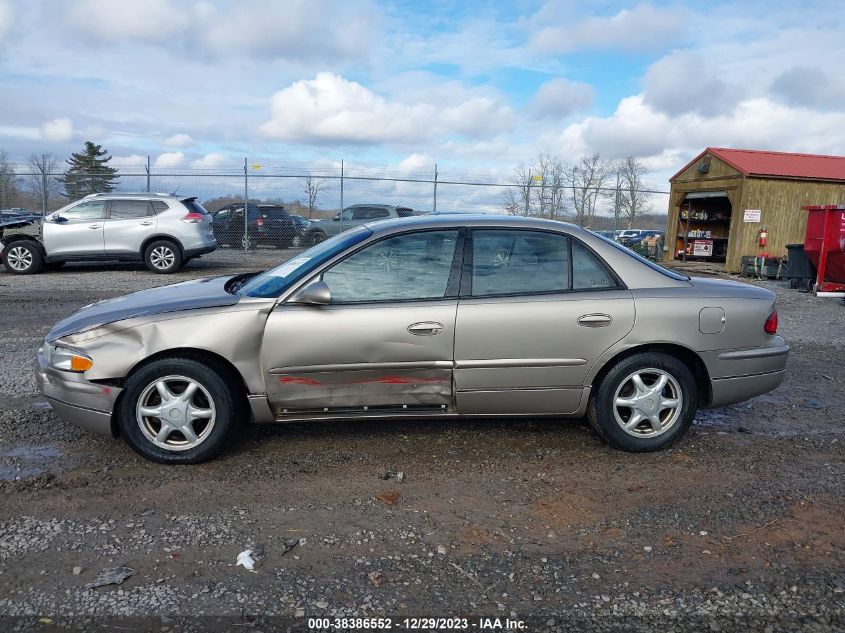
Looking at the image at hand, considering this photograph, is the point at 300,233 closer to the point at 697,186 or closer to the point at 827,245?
the point at 697,186

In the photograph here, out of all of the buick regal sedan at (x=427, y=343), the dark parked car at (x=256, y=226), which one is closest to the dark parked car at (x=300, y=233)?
the dark parked car at (x=256, y=226)

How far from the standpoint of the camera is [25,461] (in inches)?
160

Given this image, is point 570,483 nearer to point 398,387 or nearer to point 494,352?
point 494,352

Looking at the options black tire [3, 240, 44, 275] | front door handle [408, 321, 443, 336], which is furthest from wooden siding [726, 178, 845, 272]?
black tire [3, 240, 44, 275]

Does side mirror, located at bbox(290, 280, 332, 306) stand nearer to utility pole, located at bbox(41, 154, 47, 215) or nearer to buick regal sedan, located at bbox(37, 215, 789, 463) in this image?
buick regal sedan, located at bbox(37, 215, 789, 463)

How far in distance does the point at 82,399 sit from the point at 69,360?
25 cm

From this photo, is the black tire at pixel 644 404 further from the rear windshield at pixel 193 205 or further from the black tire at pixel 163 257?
the rear windshield at pixel 193 205

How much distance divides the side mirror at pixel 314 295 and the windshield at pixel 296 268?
15cm

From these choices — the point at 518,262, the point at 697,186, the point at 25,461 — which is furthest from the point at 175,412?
the point at 697,186

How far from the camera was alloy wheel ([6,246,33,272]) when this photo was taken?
13.9 metres

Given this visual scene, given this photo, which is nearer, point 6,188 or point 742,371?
point 742,371

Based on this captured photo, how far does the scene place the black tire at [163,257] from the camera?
1421 centimetres

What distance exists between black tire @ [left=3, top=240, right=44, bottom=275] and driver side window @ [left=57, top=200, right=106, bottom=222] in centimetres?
94

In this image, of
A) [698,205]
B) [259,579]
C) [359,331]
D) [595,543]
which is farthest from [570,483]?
[698,205]
